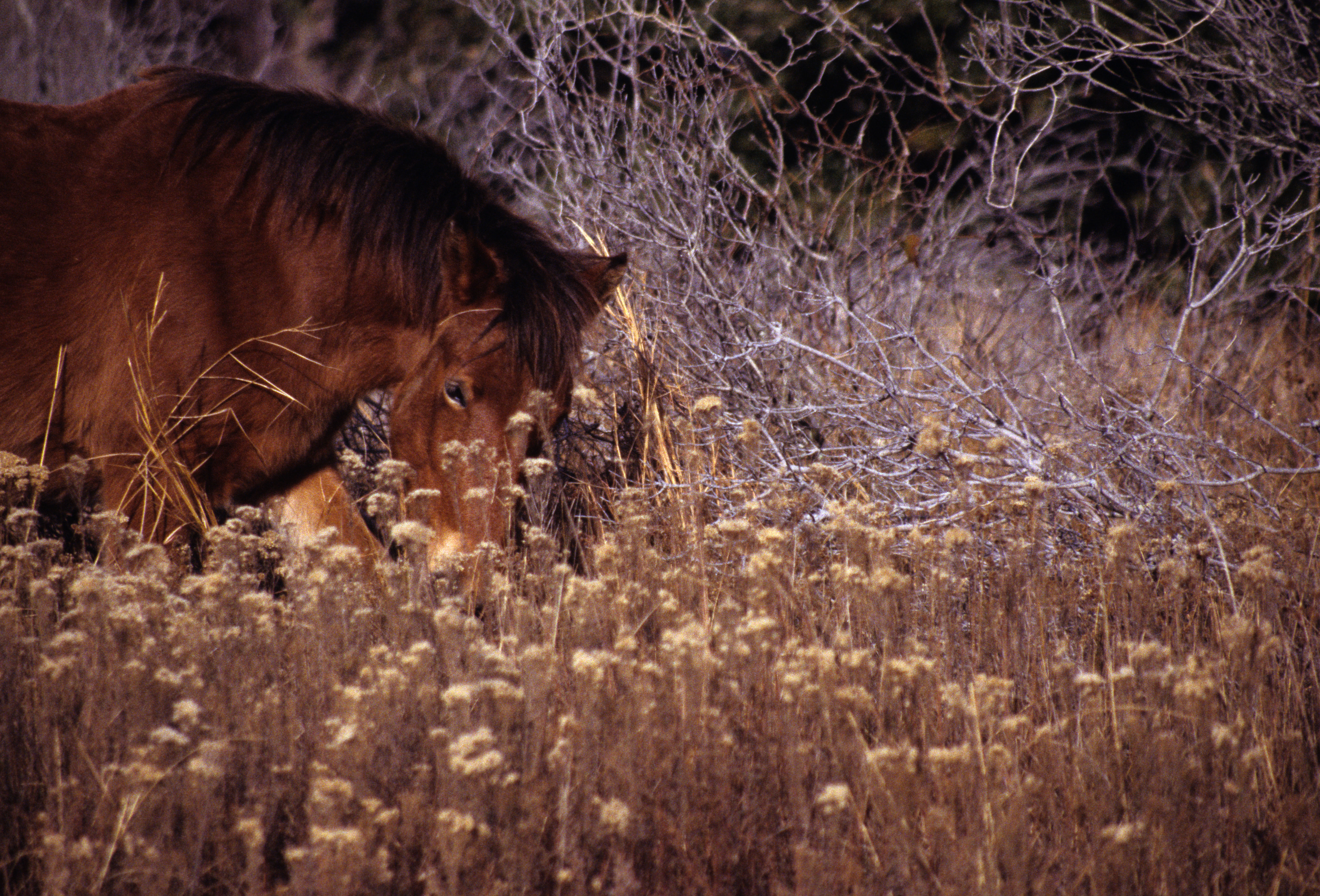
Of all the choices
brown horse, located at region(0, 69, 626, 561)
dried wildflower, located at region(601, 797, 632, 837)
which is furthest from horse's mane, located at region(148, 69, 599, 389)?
dried wildflower, located at region(601, 797, 632, 837)

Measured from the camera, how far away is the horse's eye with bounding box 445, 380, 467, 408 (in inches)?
109

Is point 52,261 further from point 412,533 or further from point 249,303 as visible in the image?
point 412,533

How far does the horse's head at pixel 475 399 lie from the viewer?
2670 mm

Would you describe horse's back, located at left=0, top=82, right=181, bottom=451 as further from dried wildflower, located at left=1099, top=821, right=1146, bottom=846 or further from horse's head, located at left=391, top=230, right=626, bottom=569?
dried wildflower, located at left=1099, top=821, right=1146, bottom=846

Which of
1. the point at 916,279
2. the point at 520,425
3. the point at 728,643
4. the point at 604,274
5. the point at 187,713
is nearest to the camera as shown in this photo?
the point at 187,713

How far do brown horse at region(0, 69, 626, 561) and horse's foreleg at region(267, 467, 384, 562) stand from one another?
1.04 ft

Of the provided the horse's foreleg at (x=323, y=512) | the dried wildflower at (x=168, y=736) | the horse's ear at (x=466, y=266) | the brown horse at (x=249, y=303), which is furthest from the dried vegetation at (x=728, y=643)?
the horse's ear at (x=466, y=266)

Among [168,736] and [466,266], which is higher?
[466,266]

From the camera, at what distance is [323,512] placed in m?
3.37

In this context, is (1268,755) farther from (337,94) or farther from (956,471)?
(337,94)

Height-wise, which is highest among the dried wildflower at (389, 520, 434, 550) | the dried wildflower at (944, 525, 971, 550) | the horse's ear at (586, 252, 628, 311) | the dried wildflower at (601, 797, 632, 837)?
the dried wildflower at (944, 525, 971, 550)

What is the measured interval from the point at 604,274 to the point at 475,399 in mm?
670

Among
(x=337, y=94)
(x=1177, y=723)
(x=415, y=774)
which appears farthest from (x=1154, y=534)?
(x=337, y=94)

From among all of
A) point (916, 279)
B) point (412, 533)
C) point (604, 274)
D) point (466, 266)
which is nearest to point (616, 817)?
point (412, 533)
